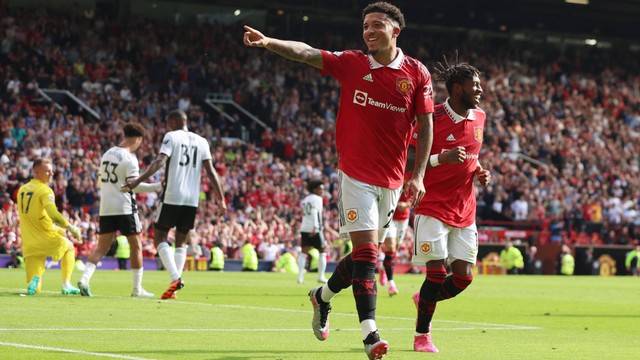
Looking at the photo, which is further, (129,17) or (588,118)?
(588,118)

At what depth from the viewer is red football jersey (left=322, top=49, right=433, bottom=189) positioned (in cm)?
856

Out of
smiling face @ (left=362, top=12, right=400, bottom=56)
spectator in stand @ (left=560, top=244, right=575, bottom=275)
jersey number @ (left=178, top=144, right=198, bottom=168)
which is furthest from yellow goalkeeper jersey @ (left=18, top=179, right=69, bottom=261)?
spectator in stand @ (left=560, top=244, right=575, bottom=275)

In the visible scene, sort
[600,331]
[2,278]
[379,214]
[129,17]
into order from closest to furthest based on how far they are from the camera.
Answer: [379,214] → [600,331] → [2,278] → [129,17]

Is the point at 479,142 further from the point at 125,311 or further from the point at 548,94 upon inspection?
the point at 548,94

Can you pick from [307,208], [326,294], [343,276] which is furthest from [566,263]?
[343,276]

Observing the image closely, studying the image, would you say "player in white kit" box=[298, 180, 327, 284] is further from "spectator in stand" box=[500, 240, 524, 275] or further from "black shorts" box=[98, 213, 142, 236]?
"spectator in stand" box=[500, 240, 524, 275]

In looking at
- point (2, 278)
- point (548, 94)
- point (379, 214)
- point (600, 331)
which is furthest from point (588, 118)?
point (379, 214)

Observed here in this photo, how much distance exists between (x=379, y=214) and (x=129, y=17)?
36732mm

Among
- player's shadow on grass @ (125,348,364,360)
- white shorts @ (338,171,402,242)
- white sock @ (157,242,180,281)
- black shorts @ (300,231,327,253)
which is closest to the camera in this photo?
player's shadow on grass @ (125,348,364,360)

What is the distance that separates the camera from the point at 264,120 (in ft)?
143

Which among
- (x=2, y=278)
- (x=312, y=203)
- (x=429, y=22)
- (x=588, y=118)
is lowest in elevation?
(x=2, y=278)

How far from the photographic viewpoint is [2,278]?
68.4ft

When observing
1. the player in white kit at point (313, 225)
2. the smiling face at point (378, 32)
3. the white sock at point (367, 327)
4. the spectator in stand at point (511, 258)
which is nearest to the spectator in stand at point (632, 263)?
the spectator in stand at point (511, 258)

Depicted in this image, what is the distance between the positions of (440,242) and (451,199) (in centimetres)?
40
